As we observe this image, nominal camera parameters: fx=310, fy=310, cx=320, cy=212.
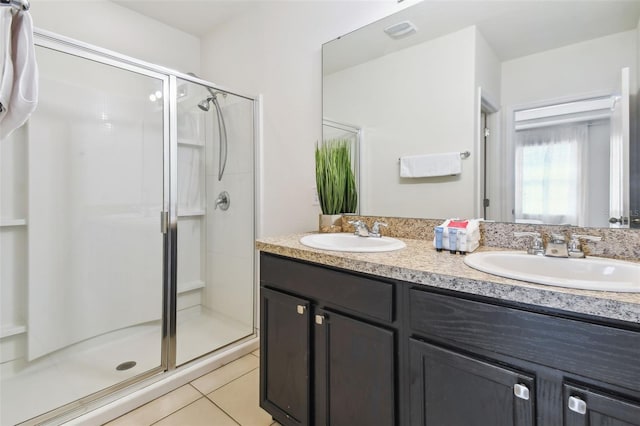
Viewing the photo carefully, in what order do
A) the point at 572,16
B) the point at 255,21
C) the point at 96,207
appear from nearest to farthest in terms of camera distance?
the point at 572,16
the point at 96,207
the point at 255,21

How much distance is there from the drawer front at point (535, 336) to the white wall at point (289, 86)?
127 centimetres

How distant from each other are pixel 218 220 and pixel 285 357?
51.5 inches

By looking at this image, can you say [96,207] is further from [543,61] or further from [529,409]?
[543,61]

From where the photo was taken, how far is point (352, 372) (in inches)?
42.9

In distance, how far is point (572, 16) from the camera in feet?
3.82

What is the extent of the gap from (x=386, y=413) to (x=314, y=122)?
1612 millimetres

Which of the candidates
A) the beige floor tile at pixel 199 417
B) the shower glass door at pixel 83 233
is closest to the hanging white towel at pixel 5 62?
the shower glass door at pixel 83 233

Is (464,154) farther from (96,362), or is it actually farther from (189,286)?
(96,362)

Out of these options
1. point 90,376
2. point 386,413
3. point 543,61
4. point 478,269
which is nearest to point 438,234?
point 478,269

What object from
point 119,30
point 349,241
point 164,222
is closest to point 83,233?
point 164,222

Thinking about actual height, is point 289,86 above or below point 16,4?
above

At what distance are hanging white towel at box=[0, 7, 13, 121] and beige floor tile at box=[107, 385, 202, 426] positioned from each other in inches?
54.7

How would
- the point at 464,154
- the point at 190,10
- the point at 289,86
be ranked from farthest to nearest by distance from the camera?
1. the point at 190,10
2. the point at 289,86
3. the point at 464,154

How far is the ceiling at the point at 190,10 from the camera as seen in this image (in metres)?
2.28
